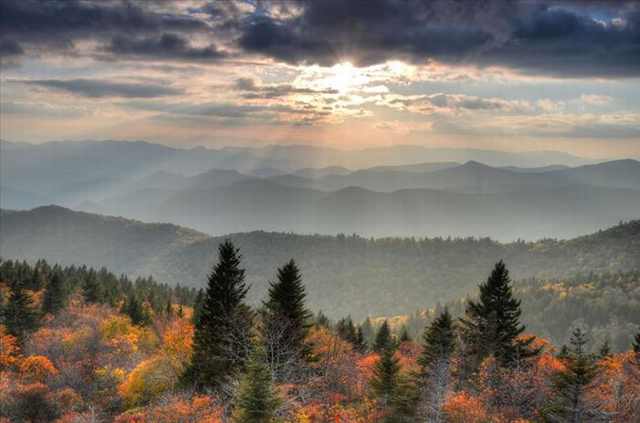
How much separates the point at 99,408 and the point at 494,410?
115 ft

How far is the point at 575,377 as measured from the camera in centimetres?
2403

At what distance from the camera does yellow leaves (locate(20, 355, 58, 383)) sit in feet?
178

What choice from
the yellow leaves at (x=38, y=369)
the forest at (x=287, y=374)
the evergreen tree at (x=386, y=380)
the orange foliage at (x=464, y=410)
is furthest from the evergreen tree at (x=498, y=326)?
the yellow leaves at (x=38, y=369)

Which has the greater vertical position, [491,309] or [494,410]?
A: [491,309]

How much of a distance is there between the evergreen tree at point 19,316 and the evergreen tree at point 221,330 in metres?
39.3

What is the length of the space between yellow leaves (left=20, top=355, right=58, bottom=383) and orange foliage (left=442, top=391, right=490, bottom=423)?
41.4 metres

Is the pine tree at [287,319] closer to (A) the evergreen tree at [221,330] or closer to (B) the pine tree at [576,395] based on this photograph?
(A) the evergreen tree at [221,330]

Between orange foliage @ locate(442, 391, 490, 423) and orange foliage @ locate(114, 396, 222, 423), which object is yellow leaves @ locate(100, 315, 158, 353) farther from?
orange foliage @ locate(442, 391, 490, 423)

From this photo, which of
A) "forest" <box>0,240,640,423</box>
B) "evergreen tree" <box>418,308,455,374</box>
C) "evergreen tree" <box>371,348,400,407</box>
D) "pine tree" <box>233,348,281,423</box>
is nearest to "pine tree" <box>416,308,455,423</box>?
"evergreen tree" <box>418,308,455,374</box>

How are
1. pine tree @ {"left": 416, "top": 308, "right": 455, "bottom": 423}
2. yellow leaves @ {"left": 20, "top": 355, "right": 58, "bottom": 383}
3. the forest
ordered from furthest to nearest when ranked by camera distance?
1. yellow leaves @ {"left": 20, "top": 355, "right": 58, "bottom": 383}
2. pine tree @ {"left": 416, "top": 308, "right": 455, "bottom": 423}
3. the forest

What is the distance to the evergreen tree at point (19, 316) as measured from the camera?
6688 cm

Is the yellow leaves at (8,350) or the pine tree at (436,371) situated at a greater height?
the pine tree at (436,371)

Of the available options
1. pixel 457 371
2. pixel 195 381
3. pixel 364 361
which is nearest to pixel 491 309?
pixel 457 371

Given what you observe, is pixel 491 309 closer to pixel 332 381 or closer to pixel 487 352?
pixel 487 352
